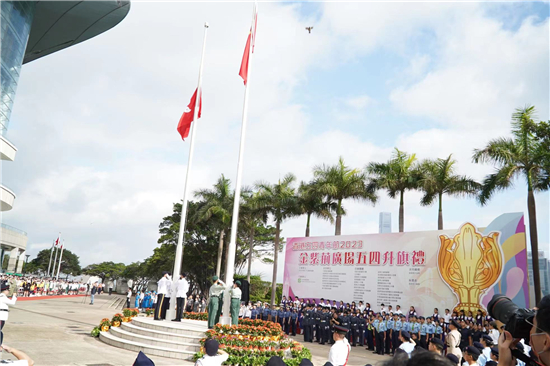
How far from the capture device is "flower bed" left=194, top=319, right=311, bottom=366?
9.80m

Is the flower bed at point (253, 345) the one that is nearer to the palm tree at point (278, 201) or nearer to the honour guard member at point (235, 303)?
the honour guard member at point (235, 303)

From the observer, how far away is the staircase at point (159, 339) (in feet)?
35.0

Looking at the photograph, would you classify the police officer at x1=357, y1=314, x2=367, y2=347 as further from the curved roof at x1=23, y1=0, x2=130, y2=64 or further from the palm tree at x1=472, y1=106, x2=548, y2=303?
the curved roof at x1=23, y1=0, x2=130, y2=64

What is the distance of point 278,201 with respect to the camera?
28.4m

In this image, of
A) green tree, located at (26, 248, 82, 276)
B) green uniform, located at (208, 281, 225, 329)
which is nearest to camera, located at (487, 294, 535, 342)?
green uniform, located at (208, 281, 225, 329)

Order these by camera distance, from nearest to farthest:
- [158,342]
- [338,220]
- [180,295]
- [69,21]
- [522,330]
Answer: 1. [522,330]
2. [158,342]
3. [180,295]
4. [338,220]
5. [69,21]

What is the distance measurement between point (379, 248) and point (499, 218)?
18.6 ft

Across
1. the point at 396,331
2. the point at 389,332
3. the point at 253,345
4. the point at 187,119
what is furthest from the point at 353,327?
the point at 187,119

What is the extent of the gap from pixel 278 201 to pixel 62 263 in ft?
261

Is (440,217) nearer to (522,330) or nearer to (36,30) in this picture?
(522,330)

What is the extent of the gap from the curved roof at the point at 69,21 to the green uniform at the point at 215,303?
24.3 meters

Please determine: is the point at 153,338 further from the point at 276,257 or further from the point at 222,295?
the point at 276,257

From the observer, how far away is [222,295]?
12617mm

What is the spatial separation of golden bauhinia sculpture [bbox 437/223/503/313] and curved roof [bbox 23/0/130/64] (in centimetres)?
2729
